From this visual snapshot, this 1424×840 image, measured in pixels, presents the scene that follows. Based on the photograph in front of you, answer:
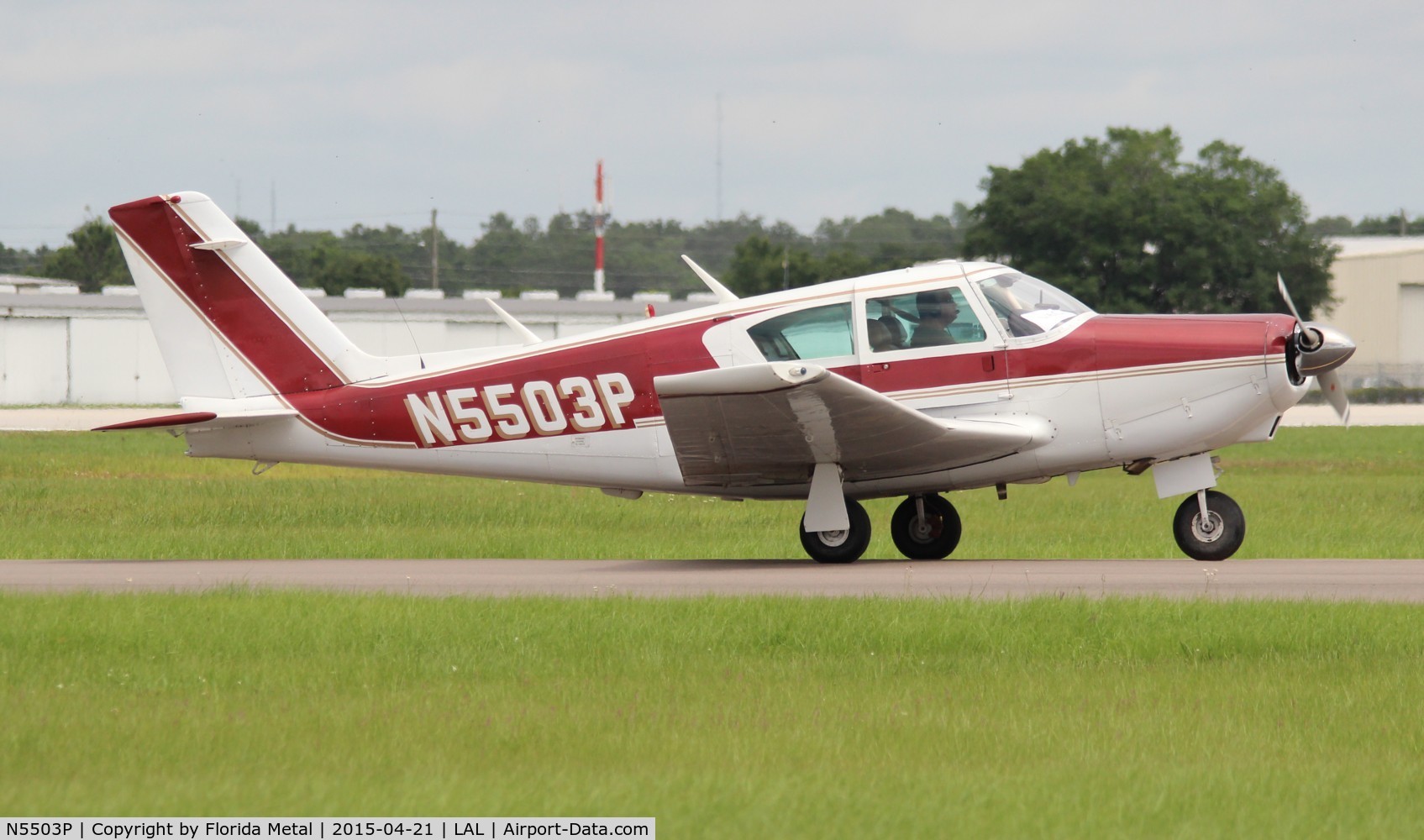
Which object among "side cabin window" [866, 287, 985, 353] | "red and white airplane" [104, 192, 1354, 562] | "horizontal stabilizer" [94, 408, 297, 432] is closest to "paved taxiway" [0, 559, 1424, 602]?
"red and white airplane" [104, 192, 1354, 562]

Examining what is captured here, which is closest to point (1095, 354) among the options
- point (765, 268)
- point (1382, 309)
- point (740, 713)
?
point (740, 713)

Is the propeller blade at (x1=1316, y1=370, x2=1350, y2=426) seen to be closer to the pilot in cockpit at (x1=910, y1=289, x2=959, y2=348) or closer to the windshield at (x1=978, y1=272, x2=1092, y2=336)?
the windshield at (x1=978, y1=272, x2=1092, y2=336)

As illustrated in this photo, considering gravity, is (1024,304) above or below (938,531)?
above

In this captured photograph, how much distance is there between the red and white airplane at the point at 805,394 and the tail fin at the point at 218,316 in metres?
0.02

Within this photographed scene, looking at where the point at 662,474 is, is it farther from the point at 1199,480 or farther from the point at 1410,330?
the point at 1410,330

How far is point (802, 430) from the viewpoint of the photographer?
12.3 metres

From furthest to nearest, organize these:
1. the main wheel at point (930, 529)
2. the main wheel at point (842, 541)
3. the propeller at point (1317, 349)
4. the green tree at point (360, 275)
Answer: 1. the green tree at point (360, 275)
2. the main wheel at point (930, 529)
3. the main wheel at point (842, 541)
4. the propeller at point (1317, 349)

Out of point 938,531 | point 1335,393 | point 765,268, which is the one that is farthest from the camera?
point 765,268

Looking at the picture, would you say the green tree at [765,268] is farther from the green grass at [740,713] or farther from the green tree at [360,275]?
the green grass at [740,713]

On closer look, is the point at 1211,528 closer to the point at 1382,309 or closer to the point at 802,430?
the point at 802,430

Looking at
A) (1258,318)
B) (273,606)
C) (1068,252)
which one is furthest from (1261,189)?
(273,606)

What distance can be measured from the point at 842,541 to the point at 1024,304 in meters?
2.43

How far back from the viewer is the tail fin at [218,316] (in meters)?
14.5

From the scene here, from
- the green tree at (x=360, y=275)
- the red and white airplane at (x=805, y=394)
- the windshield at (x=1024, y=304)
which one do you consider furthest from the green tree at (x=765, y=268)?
the windshield at (x=1024, y=304)
